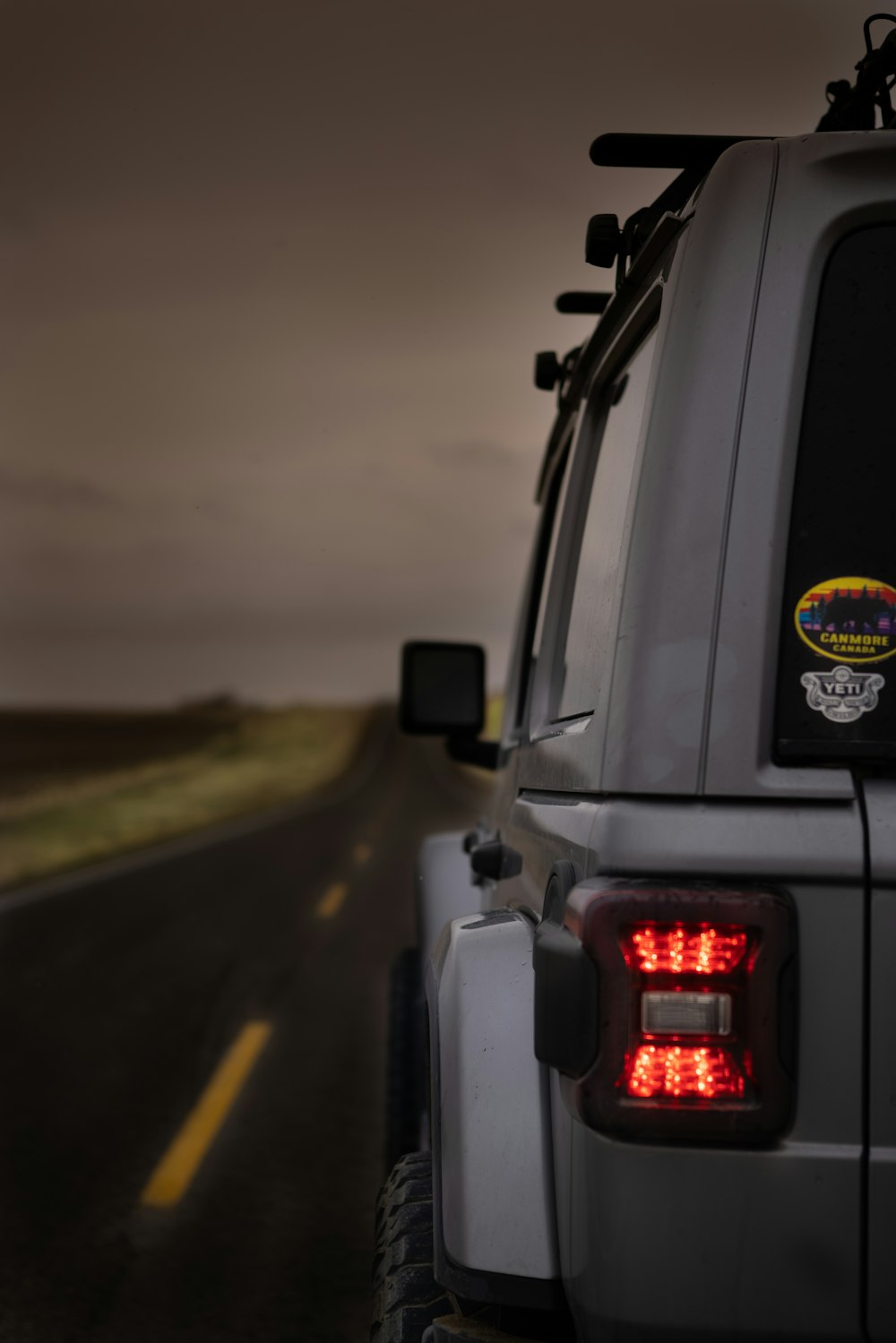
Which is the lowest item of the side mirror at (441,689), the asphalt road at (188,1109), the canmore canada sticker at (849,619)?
the asphalt road at (188,1109)

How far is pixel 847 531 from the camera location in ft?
5.65

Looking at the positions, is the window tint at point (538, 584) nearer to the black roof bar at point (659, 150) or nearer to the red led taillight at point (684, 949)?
the black roof bar at point (659, 150)

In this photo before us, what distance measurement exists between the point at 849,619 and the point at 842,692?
0.32 feet

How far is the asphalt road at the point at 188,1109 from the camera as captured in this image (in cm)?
402

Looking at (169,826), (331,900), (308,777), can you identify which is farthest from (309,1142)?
(308,777)

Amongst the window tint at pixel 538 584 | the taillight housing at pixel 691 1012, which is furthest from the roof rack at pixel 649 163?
the window tint at pixel 538 584

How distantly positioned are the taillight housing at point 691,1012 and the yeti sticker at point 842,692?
248 millimetres

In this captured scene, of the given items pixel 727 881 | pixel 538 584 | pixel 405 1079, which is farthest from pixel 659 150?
pixel 405 1079

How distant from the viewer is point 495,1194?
1.87m

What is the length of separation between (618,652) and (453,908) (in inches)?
91.8

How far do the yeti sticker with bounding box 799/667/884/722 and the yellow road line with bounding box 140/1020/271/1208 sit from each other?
399cm

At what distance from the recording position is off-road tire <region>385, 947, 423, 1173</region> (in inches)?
181

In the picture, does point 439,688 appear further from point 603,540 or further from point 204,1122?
point 204,1122

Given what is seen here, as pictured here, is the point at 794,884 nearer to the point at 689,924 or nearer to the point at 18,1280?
the point at 689,924
